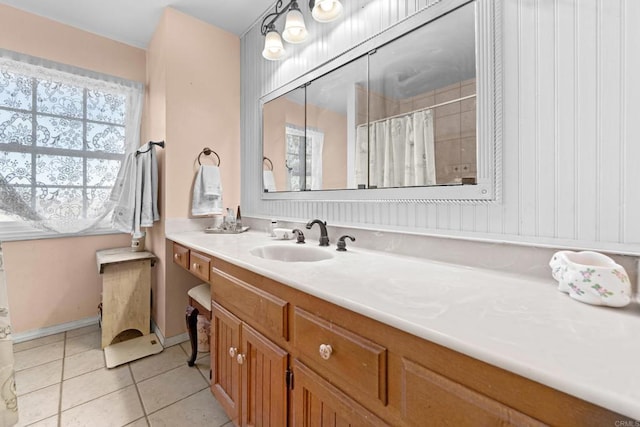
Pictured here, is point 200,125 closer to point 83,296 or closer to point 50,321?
point 83,296


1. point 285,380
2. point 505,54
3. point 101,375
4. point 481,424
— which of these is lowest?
point 101,375

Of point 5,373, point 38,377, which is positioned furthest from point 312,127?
point 38,377

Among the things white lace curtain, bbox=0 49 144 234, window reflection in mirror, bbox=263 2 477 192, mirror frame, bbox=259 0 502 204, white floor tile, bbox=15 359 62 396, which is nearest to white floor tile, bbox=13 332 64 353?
white floor tile, bbox=15 359 62 396

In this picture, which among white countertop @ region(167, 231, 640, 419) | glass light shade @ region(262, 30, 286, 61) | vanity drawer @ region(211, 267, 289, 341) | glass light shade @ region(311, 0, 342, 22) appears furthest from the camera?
glass light shade @ region(262, 30, 286, 61)

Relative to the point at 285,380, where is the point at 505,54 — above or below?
above

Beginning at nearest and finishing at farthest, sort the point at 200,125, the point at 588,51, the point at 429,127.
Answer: the point at 588,51 < the point at 429,127 < the point at 200,125

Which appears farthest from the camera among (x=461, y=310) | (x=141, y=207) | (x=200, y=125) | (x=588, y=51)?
(x=200, y=125)

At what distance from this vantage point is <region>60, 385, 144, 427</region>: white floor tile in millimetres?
1354

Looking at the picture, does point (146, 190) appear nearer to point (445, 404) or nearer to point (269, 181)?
point (269, 181)

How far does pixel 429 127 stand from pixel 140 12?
2.38 meters

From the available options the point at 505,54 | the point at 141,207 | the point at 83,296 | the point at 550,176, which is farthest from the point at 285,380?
the point at 83,296

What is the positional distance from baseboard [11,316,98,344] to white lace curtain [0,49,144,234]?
0.79 metres

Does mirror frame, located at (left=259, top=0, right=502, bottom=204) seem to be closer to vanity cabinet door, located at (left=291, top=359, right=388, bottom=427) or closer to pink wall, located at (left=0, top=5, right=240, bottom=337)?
vanity cabinet door, located at (left=291, top=359, right=388, bottom=427)

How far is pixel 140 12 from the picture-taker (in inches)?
82.7
